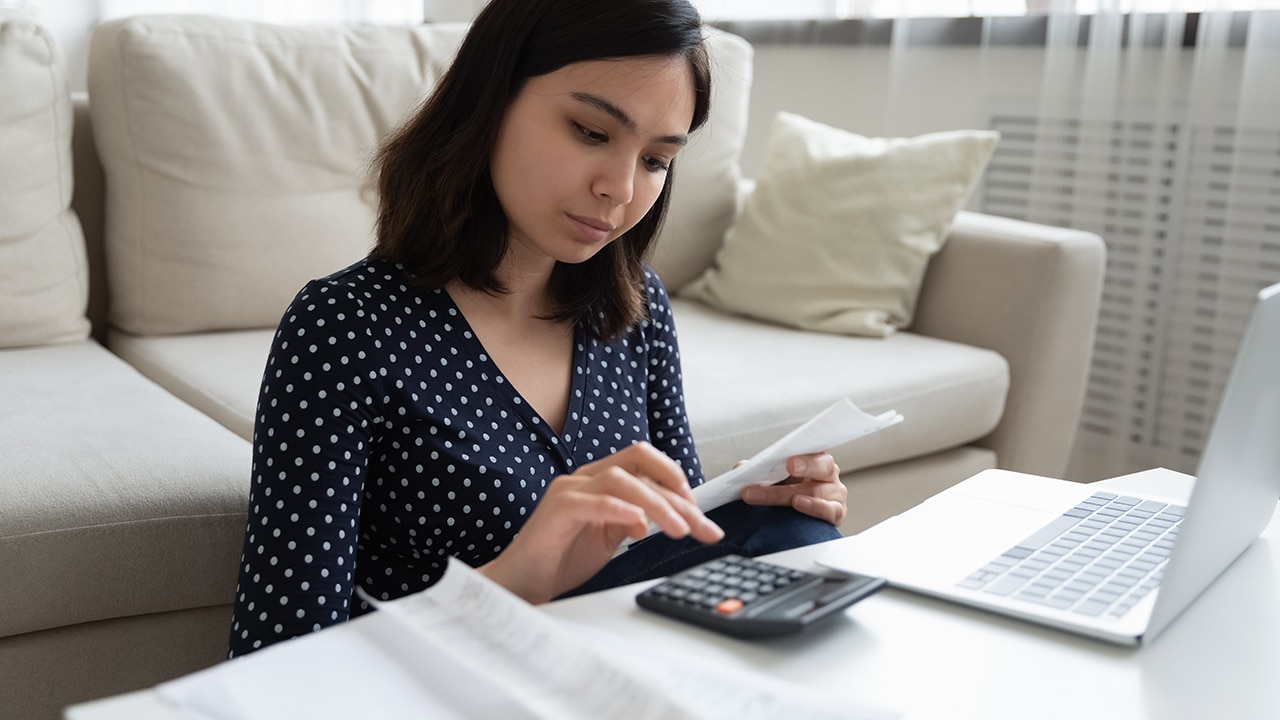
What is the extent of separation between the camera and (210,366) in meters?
1.70

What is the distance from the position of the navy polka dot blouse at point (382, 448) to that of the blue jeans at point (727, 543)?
10 cm

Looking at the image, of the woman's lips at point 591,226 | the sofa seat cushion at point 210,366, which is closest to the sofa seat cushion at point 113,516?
the sofa seat cushion at point 210,366

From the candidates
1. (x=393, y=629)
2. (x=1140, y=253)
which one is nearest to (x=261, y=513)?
(x=393, y=629)

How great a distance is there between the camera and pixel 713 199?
2.45m

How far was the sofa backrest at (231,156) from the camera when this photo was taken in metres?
1.84

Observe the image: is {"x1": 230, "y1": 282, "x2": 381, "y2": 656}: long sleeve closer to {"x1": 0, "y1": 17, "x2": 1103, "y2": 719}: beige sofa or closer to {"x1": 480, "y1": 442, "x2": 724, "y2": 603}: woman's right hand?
{"x1": 480, "y1": 442, "x2": 724, "y2": 603}: woman's right hand

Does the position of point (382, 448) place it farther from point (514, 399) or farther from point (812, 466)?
point (812, 466)

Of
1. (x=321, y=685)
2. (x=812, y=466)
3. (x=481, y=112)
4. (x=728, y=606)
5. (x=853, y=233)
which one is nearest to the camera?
(x=321, y=685)

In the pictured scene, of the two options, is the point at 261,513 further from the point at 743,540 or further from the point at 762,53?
the point at 762,53

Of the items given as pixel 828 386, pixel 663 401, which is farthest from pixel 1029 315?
pixel 663 401

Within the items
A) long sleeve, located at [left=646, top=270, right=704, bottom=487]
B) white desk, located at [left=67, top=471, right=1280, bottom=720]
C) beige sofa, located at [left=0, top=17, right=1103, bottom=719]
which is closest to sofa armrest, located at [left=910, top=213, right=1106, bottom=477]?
beige sofa, located at [left=0, top=17, right=1103, bottom=719]

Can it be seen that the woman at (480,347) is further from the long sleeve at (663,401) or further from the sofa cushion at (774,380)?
the sofa cushion at (774,380)

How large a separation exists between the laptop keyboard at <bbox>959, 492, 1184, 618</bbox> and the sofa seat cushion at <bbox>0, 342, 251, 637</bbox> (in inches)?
31.2

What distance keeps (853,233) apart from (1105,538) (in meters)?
1.42
